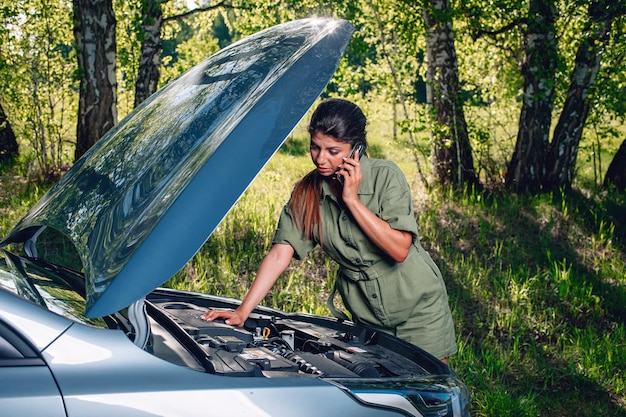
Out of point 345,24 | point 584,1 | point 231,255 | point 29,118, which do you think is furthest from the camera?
point 29,118

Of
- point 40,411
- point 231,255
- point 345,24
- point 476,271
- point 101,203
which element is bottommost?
point 476,271

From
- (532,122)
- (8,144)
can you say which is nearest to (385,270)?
(532,122)

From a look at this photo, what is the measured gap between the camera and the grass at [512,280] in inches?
217

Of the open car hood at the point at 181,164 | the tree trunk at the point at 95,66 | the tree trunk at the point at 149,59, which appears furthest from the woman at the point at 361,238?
the tree trunk at the point at 149,59

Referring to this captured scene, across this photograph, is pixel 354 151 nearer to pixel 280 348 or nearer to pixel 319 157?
pixel 319 157

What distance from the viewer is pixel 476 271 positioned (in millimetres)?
7707

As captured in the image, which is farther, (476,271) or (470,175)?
(470,175)

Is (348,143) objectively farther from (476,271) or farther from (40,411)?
(476,271)

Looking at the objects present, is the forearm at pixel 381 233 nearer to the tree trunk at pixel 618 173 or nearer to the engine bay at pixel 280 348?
the engine bay at pixel 280 348

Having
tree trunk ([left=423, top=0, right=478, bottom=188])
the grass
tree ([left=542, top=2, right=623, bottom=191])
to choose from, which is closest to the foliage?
the grass

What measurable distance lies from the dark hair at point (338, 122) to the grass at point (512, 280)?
97.4 inches

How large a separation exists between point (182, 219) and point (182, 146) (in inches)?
19.7

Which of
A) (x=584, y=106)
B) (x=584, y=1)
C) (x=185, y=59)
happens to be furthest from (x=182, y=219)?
(x=185, y=59)

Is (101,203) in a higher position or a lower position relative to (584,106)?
higher
